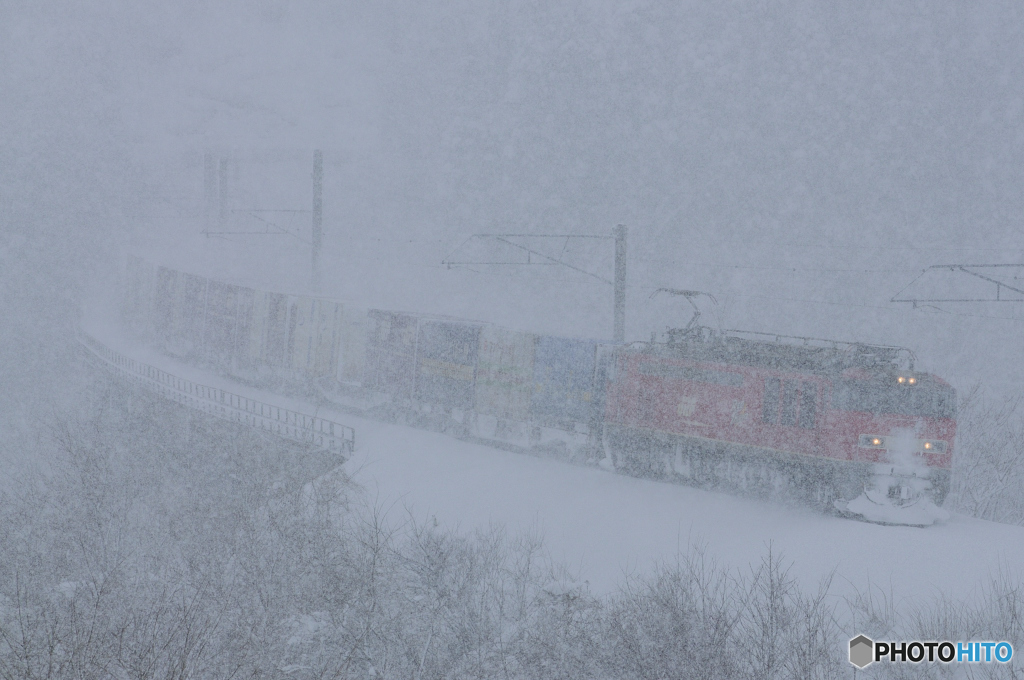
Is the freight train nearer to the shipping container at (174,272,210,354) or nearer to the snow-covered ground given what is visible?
the snow-covered ground

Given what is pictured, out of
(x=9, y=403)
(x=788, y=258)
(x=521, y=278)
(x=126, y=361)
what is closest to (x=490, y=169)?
(x=521, y=278)

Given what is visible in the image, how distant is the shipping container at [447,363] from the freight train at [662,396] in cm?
5

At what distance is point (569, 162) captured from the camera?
259 feet

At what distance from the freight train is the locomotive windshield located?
27 millimetres

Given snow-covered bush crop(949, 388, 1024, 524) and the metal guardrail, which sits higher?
the metal guardrail

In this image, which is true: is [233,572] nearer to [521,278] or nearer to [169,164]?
[521,278]

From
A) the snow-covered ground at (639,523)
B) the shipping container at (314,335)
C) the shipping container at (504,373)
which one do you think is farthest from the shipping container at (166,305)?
the shipping container at (504,373)

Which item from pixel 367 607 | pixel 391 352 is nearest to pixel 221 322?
pixel 391 352

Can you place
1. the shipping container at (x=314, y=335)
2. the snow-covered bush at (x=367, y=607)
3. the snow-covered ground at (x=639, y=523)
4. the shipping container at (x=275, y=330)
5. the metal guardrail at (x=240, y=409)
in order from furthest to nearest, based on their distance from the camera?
1. the shipping container at (x=275, y=330)
2. the shipping container at (x=314, y=335)
3. the metal guardrail at (x=240, y=409)
4. the snow-covered ground at (x=639, y=523)
5. the snow-covered bush at (x=367, y=607)

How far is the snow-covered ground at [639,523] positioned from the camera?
13.9 m

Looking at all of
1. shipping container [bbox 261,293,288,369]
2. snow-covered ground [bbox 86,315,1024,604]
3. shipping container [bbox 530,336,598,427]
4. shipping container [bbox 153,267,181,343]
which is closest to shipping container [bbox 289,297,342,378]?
shipping container [bbox 261,293,288,369]

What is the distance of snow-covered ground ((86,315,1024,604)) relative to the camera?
13.9m

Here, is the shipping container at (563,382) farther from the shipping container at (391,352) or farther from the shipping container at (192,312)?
the shipping container at (192,312)

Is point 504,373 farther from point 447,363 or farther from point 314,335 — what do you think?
point 314,335
